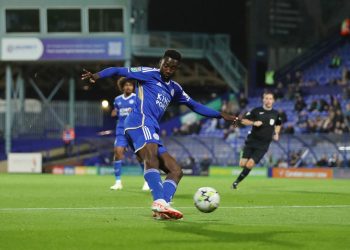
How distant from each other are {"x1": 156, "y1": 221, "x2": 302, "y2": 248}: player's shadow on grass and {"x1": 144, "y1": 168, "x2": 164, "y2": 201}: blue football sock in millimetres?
581

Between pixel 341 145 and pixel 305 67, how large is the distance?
567 inches

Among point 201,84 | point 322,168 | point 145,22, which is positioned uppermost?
point 145,22

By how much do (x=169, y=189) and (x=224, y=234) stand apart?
2.20 meters

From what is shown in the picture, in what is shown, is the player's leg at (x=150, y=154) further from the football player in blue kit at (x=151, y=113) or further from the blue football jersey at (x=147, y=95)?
the blue football jersey at (x=147, y=95)

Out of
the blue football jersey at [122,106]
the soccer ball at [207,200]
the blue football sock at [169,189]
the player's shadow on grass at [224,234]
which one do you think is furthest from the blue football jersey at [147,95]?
the blue football jersey at [122,106]

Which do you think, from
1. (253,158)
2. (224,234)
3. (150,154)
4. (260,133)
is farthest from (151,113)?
(260,133)

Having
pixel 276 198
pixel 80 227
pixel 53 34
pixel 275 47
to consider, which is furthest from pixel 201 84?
pixel 80 227

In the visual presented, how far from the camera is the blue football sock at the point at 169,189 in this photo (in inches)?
468

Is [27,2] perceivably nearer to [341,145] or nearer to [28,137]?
[28,137]

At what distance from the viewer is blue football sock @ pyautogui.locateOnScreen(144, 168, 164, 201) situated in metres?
11.6

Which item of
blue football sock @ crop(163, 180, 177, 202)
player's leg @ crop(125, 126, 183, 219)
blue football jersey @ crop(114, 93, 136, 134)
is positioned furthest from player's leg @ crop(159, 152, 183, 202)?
blue football jersey @ crop(114, 93, 136, 134)

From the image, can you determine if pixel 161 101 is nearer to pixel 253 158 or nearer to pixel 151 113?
pixel 151 113

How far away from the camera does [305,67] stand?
152ft

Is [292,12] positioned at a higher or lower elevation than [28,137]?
higher
